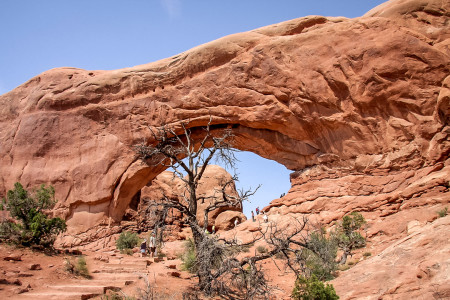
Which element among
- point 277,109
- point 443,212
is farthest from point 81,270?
point 443,212

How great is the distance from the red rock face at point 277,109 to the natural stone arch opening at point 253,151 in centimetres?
7

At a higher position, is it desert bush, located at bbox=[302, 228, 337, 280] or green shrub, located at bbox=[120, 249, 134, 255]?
green shrub, located at bbox=[120, 249, 134, 255]

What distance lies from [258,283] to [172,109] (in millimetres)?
11224

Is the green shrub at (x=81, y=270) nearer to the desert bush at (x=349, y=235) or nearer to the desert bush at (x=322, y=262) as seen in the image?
the desert bush at (x=322, y=262)

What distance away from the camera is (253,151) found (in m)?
18.9

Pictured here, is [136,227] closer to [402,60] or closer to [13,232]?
[13,232]

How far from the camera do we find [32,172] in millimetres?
18391

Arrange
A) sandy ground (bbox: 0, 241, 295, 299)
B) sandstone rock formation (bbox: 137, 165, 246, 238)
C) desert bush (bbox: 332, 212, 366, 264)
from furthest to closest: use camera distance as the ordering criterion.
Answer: sandstone rock formation (bbox: 137, 165, 246, 238) → desert bush (bbox: 332, 212, 366, 264) → sandy ground (bbox: 0, 241, 295, 299)

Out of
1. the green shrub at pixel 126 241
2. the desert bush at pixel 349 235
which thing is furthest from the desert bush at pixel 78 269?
the desert bush at pixel 349 235

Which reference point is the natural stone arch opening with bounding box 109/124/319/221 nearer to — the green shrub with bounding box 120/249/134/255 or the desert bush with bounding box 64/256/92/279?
the green shrub with bounding box 120/249/134/255

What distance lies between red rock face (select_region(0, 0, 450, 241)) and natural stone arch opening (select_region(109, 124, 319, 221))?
0.07 metres

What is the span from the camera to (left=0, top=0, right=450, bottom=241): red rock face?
47.4ft

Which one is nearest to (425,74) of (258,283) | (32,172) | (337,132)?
(337,132)

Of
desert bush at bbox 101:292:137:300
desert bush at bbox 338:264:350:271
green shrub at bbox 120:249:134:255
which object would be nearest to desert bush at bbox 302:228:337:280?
desert bush at bbox 338:264:350:271
